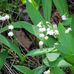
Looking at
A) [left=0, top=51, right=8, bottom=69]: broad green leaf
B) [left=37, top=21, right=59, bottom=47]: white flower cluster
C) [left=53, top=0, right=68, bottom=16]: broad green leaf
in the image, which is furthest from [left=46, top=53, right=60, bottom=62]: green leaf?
[left=53, top=0, right=68, bottom=16]: broad green leaf

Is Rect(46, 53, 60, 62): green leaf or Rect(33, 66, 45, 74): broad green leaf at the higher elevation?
Rect(46, 53, 60, 62): green leaf

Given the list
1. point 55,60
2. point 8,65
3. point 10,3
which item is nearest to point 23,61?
point 8,65

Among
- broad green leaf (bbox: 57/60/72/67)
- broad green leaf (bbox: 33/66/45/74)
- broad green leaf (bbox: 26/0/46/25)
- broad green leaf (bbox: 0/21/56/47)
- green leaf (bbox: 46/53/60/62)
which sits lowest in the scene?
broad green leaf (bbox: 33/66/45/74)

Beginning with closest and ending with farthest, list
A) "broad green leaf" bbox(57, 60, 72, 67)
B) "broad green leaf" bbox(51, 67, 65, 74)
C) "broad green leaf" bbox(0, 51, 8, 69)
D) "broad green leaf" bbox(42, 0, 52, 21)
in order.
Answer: "broad green leaf" bbox(51, 67, 65, 74) < "broad green leaf" bbox(57, 60, 72, 67) < "broad green leaf" bbox(0, 51, 8, 69) < "broad green leaf" bbox(42, 0, 52, 21)

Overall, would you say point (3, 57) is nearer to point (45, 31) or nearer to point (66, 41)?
point (45, 31)

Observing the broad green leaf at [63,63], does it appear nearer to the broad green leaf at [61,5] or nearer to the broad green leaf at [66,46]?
the broad green leaf at [66,46]

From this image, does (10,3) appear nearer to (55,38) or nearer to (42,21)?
(42,21)

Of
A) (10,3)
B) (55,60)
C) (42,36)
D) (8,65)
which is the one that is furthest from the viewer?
(10,3)

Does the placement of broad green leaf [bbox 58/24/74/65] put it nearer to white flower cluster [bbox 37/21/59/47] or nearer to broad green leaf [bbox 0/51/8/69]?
white flower cluster [bbox 37/21/59/47]
